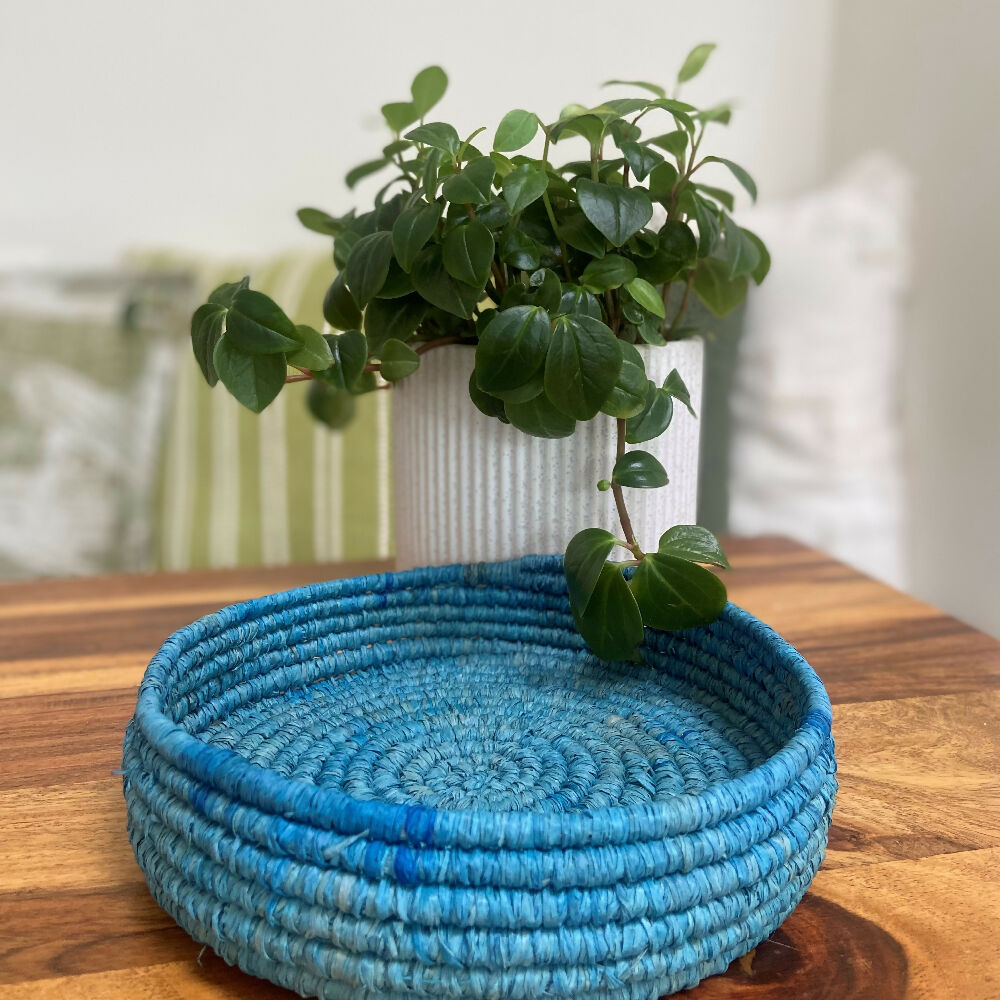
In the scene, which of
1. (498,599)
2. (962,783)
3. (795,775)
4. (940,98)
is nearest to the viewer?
(795,775)

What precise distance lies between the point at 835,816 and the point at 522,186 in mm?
380

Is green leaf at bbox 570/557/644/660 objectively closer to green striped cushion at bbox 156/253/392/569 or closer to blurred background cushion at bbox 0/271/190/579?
green striped cushion at bbox 156/253/392/569

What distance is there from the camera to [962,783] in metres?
0.53

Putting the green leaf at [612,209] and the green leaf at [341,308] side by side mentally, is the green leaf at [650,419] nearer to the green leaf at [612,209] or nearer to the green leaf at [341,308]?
the green leaf at [612,209]

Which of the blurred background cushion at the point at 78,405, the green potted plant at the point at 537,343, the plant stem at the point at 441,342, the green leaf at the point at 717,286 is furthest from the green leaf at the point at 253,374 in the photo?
the blurred background cushion at the point at 78,405

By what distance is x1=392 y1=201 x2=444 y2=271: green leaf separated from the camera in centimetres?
55

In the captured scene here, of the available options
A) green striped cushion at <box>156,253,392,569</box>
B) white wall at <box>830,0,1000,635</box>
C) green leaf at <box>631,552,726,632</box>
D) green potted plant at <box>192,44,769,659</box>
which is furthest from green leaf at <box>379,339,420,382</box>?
white wall at <box>830,0,1000,635</box>

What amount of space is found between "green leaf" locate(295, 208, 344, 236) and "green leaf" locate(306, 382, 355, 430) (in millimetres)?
149

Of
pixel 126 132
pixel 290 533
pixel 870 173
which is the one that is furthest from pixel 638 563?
pixel 126 132

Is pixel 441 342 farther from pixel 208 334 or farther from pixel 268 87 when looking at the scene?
pixel 268 87

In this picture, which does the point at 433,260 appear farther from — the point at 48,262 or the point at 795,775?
the point at 48,262

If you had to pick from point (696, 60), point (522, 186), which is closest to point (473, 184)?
point (522, 186)

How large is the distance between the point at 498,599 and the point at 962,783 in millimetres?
292

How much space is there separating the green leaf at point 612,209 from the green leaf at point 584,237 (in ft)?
0.09
